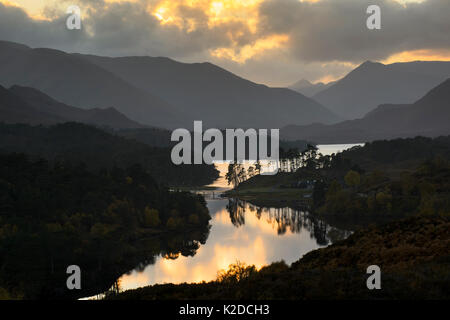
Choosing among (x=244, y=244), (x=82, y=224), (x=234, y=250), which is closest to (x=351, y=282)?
(x=234, y=250)

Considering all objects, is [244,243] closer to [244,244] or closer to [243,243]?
[243,243]

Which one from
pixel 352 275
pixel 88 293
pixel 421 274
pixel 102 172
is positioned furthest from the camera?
pixel 102 172

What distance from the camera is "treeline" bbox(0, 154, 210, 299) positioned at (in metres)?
79.1

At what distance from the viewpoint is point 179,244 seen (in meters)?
113

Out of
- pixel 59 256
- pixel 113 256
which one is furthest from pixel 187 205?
pixel 59 256

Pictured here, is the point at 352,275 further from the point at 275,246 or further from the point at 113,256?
the point at 275,246

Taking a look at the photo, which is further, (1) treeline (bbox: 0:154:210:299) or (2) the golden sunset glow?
(2) the golden sunset glow

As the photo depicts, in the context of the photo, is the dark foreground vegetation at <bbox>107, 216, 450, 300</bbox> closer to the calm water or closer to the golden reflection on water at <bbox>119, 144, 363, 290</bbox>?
the golden reflection on water at <bbox>119, 144, 363, 290</bbox>

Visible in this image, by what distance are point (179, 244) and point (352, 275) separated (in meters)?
85.7

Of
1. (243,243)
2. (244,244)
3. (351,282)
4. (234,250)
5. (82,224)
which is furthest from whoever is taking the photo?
(82,224)

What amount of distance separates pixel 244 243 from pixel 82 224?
41.4 metres

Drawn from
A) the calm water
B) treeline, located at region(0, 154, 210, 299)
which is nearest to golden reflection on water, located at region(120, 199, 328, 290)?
the calm water

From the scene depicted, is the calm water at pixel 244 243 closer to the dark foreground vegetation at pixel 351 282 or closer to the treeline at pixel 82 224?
the treeline at pixel 82 224

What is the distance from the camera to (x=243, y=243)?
4446 inches
